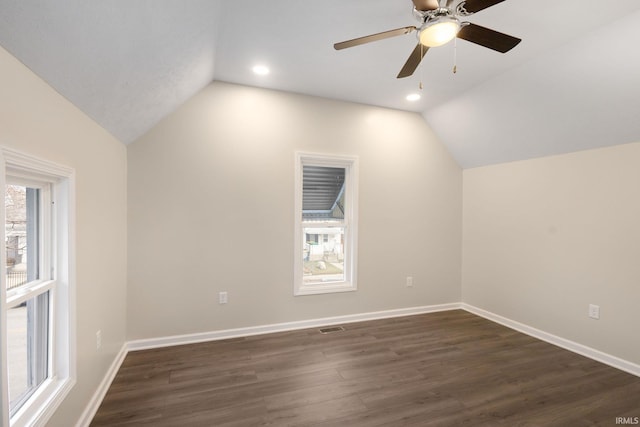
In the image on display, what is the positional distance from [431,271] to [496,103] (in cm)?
223

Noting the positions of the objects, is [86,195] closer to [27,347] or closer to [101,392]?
[27,347]

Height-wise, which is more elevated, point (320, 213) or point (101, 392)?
point (320, 213)

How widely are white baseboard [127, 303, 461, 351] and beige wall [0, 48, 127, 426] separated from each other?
301 millimetres

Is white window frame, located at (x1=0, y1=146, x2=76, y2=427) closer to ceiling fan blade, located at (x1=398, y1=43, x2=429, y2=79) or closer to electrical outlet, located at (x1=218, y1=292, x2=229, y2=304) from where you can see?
electrical outlet, located at (x1=218, y1=292, x2=229, y2=304)

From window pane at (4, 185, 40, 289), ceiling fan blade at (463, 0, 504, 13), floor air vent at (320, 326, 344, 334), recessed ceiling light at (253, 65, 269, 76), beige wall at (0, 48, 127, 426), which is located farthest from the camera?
floor air vent at (320, 326, 344, 334)

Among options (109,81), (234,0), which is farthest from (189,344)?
(234,0)

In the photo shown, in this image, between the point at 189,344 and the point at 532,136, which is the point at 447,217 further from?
the point at 189,344

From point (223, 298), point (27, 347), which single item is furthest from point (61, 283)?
point (223, 298)

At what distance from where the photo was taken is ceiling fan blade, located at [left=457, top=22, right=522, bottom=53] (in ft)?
5.24

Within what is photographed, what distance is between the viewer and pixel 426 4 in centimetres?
147

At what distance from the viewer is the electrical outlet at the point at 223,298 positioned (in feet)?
10.0

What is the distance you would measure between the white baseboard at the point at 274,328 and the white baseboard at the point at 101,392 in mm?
249

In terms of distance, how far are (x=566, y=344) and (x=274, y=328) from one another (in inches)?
122

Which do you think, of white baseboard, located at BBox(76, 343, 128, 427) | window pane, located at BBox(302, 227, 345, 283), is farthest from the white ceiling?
white baseboard, located at BBox(76, 343, 128, 427)
